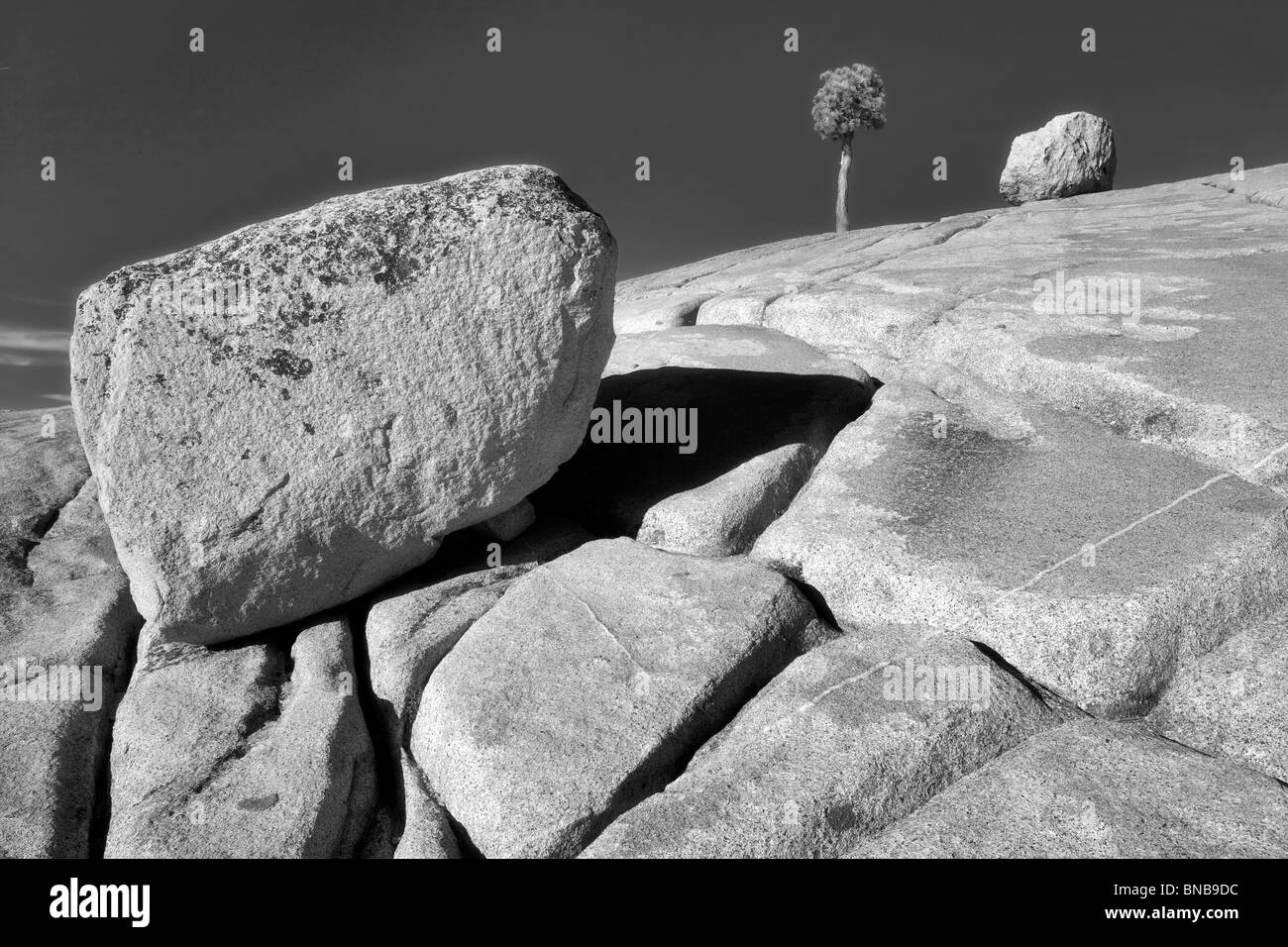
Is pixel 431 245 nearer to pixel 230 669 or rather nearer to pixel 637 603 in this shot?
pixel 637 603

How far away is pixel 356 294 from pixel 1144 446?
5916mm

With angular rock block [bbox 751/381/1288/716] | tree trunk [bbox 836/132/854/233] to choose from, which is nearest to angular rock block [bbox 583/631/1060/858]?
angular rock block [bbox 751/381/1288/716]

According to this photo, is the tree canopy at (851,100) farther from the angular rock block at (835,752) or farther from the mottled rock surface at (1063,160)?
the angular rock block at (835,752)

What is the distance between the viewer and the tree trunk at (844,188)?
3522cm

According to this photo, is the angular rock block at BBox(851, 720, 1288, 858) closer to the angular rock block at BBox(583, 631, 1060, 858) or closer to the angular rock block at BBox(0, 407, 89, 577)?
the angular rock block at BBox(583, 631, 1060, 858)

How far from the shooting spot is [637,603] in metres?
6.10

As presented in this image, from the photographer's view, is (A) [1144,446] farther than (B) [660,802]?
Yes

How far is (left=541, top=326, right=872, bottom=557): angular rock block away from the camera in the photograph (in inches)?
287

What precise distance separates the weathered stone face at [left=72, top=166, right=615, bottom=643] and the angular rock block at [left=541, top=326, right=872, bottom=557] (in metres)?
1.60

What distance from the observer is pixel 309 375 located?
6.29m

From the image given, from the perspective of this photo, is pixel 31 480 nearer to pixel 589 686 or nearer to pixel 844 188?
pixel 589 686
